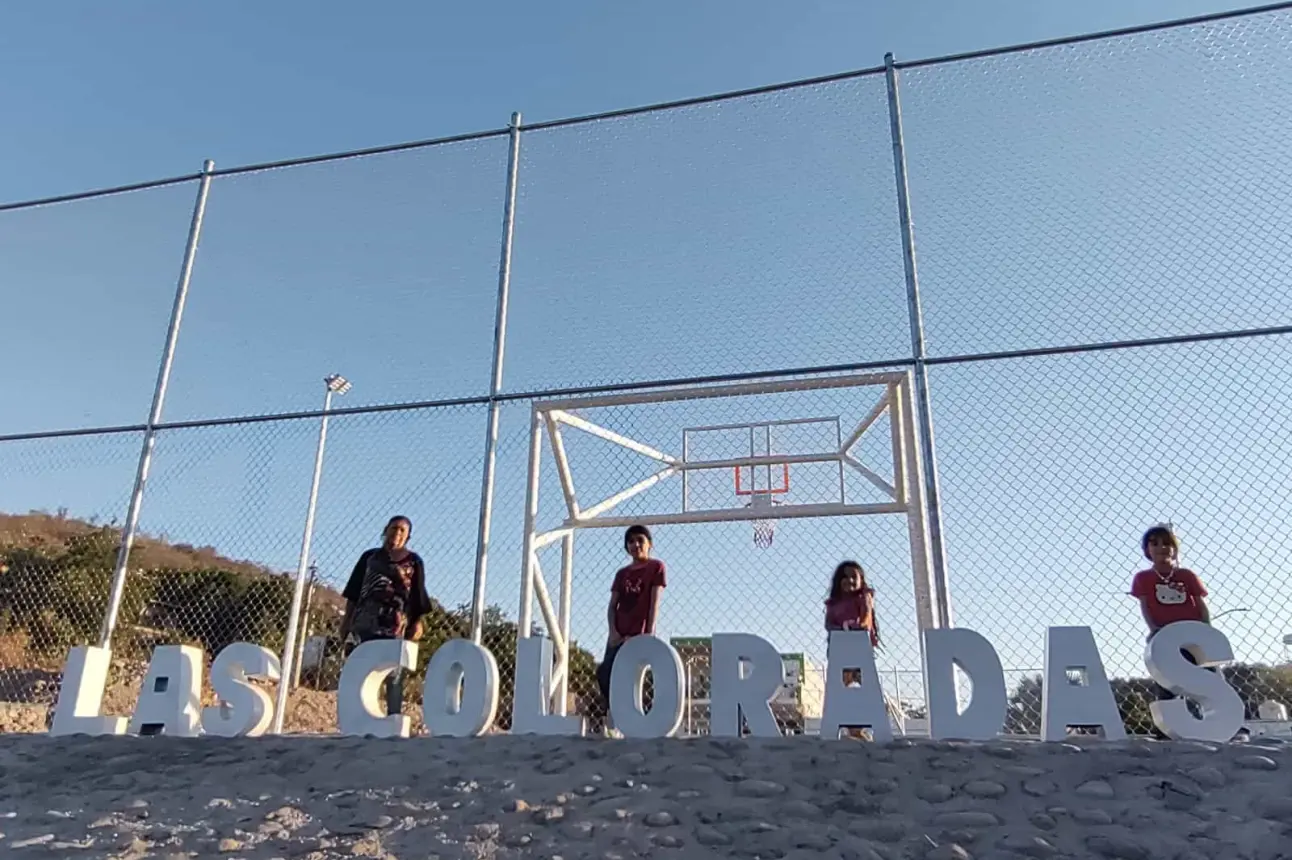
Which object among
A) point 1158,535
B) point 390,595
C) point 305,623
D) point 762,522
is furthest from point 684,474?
point 305,623

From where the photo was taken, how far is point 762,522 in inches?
247

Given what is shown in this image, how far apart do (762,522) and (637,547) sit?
1509mm

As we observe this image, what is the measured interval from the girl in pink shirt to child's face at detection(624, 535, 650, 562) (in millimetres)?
1009

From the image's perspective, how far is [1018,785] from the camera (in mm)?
3209

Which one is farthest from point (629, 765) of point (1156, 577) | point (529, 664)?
point (1156, 577)

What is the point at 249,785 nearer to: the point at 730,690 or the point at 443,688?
the point at 443,688

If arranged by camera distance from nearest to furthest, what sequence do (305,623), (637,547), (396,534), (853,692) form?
(853,692)
(637,547)
(396,534)
(305,623)

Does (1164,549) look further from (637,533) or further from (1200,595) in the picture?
(637,533)

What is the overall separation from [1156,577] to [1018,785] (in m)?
1.70

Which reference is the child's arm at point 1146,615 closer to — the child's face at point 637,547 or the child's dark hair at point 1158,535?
the child's dark hair at point 1158,535

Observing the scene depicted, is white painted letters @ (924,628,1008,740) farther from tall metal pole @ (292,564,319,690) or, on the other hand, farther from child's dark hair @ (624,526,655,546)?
tall metal pole @ (292,564,319,690)

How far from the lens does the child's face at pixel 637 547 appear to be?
501 cm

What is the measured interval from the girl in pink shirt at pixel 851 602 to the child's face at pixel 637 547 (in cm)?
101

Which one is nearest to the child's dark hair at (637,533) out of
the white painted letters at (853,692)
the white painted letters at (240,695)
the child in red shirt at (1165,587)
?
the white painted letters at (853,692)
